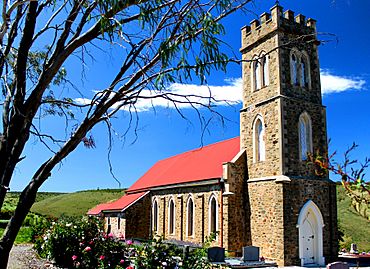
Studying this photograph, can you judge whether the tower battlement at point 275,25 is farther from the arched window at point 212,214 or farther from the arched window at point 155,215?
the arched window at point 155,215

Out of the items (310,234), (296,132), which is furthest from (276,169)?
(310,234)

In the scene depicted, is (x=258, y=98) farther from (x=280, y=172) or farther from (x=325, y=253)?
(x=325, y=253)

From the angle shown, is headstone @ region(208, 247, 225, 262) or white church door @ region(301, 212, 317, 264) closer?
headstone @ region(208, 247, 225, 262)

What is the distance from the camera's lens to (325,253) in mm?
21281

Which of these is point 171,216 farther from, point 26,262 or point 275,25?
point 275,25

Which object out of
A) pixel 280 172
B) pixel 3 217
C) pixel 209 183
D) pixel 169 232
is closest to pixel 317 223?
pixel 280 172

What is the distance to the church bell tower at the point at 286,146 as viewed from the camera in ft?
66.6

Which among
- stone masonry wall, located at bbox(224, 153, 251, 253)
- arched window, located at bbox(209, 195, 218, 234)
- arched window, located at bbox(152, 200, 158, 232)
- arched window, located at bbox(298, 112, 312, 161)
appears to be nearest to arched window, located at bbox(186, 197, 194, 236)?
arched window, located at bbox(209, 195, 218, 234)

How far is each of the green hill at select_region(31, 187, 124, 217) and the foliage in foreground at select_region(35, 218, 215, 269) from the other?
45.0m

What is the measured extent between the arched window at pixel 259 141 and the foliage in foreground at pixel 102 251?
395 inches

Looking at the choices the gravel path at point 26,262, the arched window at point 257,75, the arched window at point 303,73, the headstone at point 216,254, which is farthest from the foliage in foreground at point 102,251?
the arched window at point 303,73

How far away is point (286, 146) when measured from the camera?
68.4 feet

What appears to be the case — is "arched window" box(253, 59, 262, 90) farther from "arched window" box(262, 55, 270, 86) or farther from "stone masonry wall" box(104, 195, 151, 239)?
"stone masonry wall" box(104, 195, 151, 239)

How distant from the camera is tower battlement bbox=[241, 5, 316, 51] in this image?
2189cm
